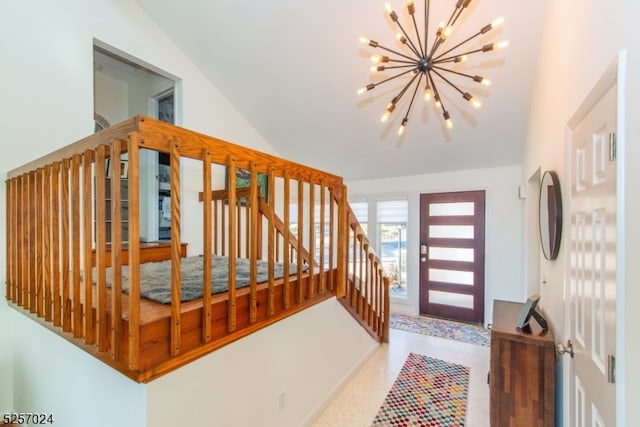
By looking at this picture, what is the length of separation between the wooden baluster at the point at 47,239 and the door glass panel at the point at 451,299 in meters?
4.63

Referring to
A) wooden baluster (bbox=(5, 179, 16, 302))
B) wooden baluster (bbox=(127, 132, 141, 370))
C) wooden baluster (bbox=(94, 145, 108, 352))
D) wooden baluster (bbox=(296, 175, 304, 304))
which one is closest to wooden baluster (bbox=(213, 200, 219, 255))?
wooden baluster (bbox=(5, 179, 16, 302))

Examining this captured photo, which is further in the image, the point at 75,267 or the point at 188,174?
the point at 188,174

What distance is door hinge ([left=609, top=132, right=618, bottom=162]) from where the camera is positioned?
101 centimetres

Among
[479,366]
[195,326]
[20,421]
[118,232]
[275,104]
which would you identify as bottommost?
[479,366]

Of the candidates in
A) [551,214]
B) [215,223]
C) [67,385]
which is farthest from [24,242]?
[551,214]

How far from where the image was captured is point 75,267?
4.66 ft

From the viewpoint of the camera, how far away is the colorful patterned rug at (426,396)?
2363mm

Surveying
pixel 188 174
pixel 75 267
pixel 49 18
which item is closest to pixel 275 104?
pixel 188 174

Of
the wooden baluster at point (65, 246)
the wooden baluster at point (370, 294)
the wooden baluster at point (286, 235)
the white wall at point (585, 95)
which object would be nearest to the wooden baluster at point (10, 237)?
the wooden baluster at point (65, 246)

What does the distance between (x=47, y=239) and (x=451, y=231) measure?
4.64 meters

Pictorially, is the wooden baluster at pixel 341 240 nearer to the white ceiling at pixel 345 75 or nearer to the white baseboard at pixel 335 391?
the white baseboard at pixel 335 391

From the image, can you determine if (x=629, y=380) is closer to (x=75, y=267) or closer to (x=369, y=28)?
(x=75, y=267)

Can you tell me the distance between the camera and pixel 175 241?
116 cm

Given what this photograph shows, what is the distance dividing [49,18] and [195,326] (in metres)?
2.83
